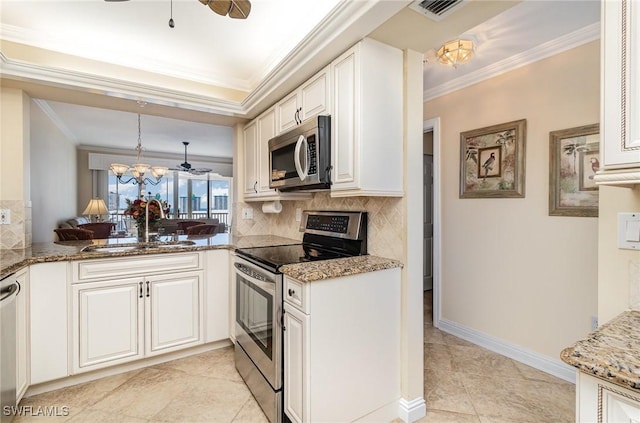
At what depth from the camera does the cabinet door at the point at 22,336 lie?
1816 mm

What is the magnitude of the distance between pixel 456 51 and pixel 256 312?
2.25m

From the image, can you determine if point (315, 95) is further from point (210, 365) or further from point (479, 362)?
point (479, 362)

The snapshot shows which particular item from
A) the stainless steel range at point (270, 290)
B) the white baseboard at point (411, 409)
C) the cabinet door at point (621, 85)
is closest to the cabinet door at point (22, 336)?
the stainless steel range at point (270, 290)

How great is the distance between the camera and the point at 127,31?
85.2 inches

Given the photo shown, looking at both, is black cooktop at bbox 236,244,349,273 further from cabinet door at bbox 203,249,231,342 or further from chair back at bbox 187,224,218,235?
chair back at bbox 187,224,218,235

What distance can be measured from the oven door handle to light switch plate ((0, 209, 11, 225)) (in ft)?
5.71

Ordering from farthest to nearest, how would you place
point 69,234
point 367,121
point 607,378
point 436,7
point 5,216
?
point 69,234
point 5,216
point 367,121
point 436,7
point 607,378

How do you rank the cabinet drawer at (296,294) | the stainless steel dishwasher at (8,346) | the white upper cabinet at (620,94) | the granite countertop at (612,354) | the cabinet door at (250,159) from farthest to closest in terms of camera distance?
the cabinet door at (250,159)
the stainless steel dishwasher at (8,346)
the cabinet drawer at (296,294)
the white upper cabinet at (620,94)
the granite countertop at (612,354)

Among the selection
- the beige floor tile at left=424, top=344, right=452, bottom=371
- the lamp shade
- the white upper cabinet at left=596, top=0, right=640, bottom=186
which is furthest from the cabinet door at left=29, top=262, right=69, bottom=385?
the lamp shade

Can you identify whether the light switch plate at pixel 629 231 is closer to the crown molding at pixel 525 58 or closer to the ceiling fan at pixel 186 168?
the crown molding at pixel 525 58

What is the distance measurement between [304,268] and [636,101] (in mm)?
1357

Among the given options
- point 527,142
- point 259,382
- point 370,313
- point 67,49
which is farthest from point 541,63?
point 67,49

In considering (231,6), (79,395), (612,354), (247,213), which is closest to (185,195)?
(247,213)

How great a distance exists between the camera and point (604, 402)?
2.45 feet
